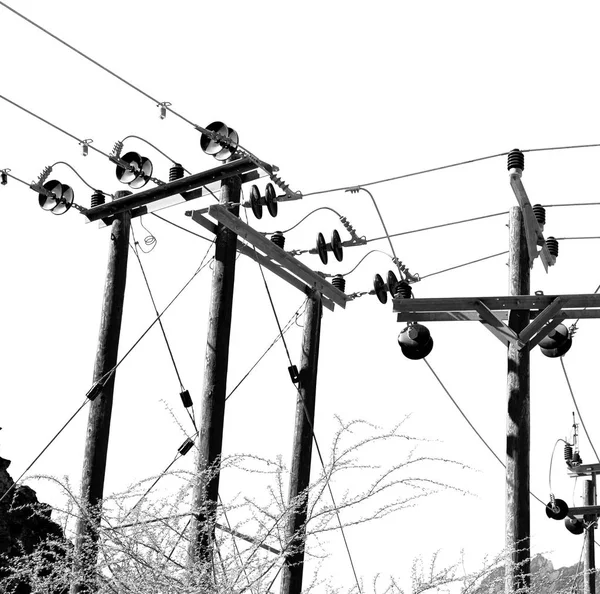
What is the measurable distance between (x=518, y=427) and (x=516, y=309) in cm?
122

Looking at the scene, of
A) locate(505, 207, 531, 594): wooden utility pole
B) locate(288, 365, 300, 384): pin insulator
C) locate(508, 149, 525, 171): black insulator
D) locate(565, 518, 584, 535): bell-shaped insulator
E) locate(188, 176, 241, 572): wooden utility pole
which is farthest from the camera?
locate(565, 518, 584, 535): bell-shaped insulator

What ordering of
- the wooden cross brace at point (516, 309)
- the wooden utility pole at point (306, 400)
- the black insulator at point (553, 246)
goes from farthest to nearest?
the wooden utility pole at point (306, 400) < the black insulator at point (553, 246) < the wooden cross brace at point (516, 309)

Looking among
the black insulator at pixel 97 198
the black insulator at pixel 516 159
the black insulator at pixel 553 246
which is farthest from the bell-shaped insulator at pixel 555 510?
the black insulator at pixel 97 198

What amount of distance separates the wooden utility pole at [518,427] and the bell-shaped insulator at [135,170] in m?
4.09

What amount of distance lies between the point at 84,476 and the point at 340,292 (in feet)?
14.5

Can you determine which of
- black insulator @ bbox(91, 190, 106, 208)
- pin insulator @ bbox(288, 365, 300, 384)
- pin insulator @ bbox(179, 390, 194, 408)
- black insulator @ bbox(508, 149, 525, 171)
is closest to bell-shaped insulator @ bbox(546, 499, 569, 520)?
pin insulator @ bbox(288, 365, 300, 384)

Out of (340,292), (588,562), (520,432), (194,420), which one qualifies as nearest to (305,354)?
(340,292)

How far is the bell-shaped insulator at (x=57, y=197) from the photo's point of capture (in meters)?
12.9

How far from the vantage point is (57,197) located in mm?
12945

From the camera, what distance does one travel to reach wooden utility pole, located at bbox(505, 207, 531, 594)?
11078mm

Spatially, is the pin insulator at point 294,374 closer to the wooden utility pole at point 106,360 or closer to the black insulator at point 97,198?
the wooden utility pole at point 106,360

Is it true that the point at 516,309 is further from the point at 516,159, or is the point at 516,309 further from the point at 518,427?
the point at 516,159

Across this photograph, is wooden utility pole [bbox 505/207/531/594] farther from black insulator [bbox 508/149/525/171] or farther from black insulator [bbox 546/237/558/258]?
black insulator [bbox 546/237/558/258]

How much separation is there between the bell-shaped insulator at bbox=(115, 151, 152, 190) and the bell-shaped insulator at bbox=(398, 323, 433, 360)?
10.9 ft
